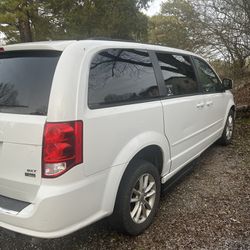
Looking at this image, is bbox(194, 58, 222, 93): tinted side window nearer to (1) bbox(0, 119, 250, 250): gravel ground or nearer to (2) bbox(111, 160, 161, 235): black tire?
(1) bbox(0, 119, 250, 250): gravel ground

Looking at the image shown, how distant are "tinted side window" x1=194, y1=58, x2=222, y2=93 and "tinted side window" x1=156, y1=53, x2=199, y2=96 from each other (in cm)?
29

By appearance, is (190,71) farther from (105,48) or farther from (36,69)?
(36,69)

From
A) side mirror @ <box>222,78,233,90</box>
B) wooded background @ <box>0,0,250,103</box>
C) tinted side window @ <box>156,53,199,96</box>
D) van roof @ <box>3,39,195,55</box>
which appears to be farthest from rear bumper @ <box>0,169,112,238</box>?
wooded background @ <box>0,0,250,103</box>

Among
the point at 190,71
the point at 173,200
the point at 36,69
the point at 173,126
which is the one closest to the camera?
the point at 36,69

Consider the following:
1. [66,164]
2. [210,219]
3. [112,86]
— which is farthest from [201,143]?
[66,164]

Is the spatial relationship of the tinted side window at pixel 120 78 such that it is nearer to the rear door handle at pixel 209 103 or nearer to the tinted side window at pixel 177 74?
the tinted side window at pixel 177 74

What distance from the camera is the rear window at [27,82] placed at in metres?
2.23

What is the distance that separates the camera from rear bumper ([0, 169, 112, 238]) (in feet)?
7.00

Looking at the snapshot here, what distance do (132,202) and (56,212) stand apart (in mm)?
956

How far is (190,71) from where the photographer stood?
409cm

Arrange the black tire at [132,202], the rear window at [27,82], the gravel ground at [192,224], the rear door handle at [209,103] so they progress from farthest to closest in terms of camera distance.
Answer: the rear door handle at [209,103] < the gravel ground at [192,224] < the black tire at [132,202] < the rear window at [27,82]

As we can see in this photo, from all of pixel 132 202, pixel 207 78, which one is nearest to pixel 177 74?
pixel 207 78

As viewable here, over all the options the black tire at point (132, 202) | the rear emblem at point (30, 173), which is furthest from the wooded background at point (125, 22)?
the rear emblem at point (30, 173)

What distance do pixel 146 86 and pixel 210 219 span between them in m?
1.57
